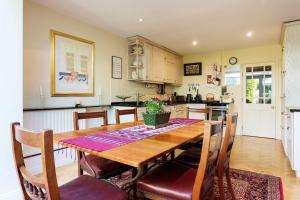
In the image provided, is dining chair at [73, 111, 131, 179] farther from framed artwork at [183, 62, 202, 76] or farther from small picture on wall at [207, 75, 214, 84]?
framed artwork at [183, 62, 202, 76]

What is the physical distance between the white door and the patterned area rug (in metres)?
2.77

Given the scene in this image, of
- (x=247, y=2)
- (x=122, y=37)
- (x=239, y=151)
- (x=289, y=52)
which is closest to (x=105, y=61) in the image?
(x=122, y=37)

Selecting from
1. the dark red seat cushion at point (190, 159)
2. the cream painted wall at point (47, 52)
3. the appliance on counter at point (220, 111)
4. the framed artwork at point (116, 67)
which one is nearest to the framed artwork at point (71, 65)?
the cream painted wall at point (47, 52)

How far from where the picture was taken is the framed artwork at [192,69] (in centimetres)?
570

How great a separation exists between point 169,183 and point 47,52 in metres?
2.59

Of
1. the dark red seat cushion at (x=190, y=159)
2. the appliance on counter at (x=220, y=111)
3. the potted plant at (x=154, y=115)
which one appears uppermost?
the potted plant at (x=154, y=115)

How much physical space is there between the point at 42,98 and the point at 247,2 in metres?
3.20

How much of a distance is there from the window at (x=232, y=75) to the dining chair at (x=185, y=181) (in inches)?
171

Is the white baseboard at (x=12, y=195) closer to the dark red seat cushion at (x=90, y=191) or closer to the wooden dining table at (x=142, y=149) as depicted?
the wooden dining table at (x=142, y=149)

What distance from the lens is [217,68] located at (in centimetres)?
538

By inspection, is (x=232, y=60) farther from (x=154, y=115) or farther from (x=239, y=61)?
(x=154, y=115)

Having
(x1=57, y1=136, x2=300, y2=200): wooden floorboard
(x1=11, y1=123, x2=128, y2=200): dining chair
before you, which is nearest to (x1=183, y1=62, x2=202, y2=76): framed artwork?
(x1=57, y1=136, x2=300, y2=200): wooden floorboard

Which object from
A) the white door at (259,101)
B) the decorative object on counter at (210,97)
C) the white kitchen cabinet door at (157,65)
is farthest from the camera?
the decorative object on counter at (210,97)

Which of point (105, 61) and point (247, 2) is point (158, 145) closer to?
point (247, 2)
